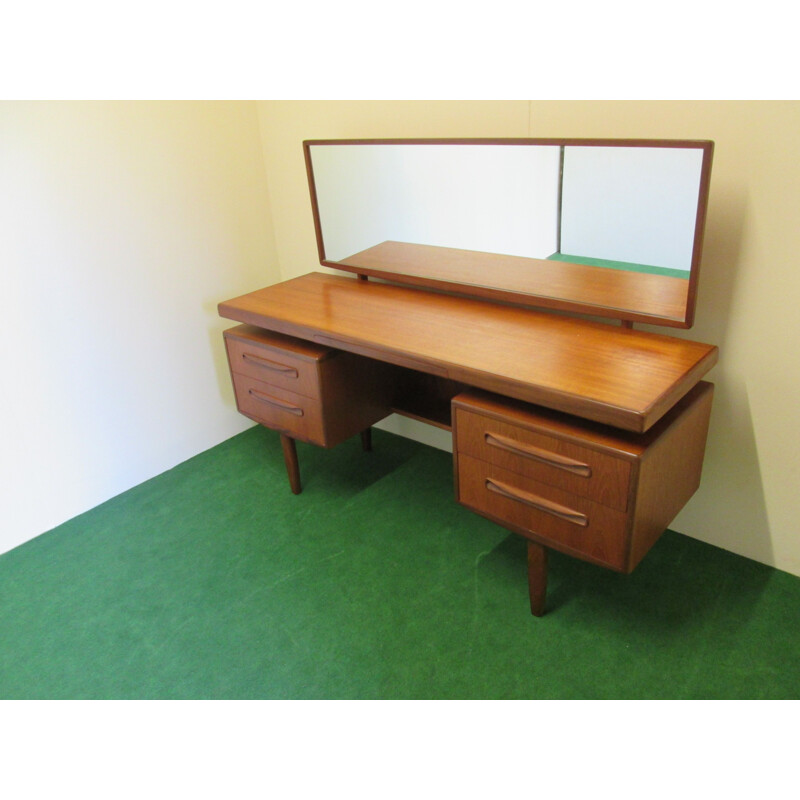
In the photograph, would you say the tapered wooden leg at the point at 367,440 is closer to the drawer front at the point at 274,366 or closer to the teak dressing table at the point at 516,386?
the teak dressing table at the point at 516,386

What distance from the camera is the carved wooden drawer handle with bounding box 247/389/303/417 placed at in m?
1.73

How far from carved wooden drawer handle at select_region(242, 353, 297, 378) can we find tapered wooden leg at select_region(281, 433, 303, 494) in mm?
213

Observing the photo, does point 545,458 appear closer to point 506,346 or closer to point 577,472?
point 577,472

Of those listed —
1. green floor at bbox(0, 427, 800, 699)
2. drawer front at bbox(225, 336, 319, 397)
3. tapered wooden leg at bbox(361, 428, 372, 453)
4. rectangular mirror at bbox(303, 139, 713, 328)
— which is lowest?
green floor at bbox(0, 427, 800, 699)

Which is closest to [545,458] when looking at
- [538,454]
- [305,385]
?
[538,454]

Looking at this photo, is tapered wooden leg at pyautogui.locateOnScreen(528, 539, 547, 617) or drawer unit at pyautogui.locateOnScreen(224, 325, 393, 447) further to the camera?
drawer unit at pyautogui.locateOnScreen(224, 325, 393, 447)

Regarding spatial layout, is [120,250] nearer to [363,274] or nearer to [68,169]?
[68,169]

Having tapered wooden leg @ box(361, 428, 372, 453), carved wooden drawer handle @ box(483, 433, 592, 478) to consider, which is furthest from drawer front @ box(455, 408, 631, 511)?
tapered wooden leg @ box(361, 428, 372, 453)

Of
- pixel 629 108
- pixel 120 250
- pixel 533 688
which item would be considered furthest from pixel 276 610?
pixel 629 108

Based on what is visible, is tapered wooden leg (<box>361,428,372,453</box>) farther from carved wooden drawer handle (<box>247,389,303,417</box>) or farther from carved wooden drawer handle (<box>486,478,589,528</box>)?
carved wooden drawer handle (<box>486,478,589,528</box>)

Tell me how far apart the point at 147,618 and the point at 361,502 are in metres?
0.61

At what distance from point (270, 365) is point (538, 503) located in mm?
792

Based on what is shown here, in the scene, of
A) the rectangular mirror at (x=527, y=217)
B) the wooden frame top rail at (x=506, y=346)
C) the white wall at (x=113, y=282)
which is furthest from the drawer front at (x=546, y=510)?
the white wall at (x=113, y=282)

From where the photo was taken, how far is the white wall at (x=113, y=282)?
168 centimetres
